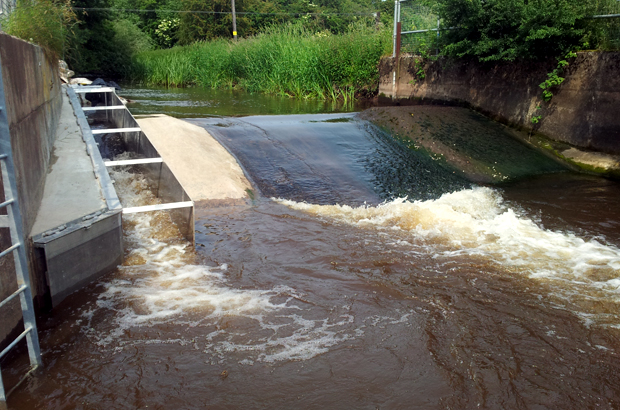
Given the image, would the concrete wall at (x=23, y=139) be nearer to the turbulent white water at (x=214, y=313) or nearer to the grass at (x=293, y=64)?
the turbulent white water at (x=214, y=313)

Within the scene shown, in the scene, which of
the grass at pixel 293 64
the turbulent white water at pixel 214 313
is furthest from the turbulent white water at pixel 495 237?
the grass at pixel 293 64

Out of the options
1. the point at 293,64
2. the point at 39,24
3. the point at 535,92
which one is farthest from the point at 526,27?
the point at 293,64

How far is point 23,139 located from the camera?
12.6 ft

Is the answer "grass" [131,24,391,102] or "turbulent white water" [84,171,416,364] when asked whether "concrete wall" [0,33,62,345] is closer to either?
"turbulent white water" [84,171,416,364]

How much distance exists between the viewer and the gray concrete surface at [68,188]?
3992 millimetres

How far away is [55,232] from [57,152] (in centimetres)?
258

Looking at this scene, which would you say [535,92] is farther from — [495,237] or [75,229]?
[75,229]

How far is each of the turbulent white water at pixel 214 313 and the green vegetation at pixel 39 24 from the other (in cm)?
401

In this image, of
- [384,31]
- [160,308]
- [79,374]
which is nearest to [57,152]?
[160,308]

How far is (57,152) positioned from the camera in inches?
232

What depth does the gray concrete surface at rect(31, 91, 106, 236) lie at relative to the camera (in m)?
3.99

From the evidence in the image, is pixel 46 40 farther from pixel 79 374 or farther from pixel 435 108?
pixel 435 108

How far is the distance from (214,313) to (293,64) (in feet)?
47.3

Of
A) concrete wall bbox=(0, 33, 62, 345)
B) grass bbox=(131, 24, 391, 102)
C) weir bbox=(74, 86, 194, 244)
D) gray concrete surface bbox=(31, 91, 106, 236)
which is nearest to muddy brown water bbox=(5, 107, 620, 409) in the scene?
weir bbox=(74, 86, 194, 244)
